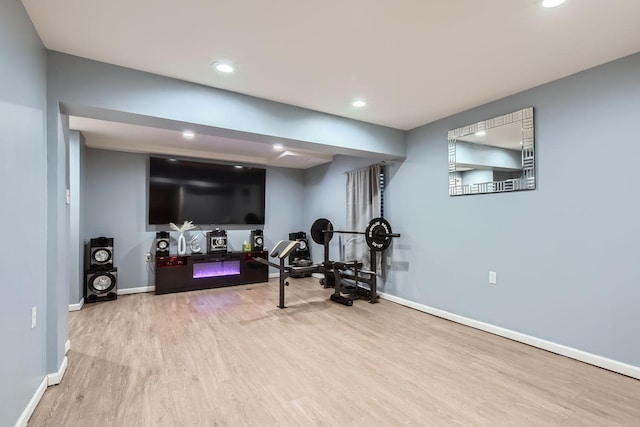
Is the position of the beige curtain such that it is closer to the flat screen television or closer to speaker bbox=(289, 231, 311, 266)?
speaker bbox=(289, 231, 311, 266)

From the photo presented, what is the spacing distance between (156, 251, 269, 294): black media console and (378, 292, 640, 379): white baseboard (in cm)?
310

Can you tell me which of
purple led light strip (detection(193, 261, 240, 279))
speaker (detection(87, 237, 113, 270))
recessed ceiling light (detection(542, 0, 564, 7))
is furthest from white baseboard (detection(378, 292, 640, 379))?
speaker (detection(87, 237, 113, 270))

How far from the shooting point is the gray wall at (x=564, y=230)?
8.02 feet

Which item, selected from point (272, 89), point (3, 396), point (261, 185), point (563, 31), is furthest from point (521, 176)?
point (261, 185)

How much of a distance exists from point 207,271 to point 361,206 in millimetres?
3131

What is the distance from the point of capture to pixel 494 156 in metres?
3.33

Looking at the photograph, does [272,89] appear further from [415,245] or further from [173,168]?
[173,168]

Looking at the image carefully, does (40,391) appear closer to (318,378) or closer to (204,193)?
(318,378)

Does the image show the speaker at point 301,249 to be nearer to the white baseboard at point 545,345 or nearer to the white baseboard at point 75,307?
the white baseboard at point 545,345

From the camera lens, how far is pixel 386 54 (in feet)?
7.85

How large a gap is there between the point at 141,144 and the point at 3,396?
14.2 feet

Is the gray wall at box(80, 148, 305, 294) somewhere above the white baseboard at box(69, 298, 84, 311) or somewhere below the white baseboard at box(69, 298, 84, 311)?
above

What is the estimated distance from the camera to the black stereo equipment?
222 inches

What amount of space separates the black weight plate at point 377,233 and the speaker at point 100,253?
3.97 metres
